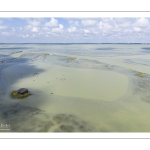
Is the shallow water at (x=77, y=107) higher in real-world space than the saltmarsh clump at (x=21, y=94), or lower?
lower

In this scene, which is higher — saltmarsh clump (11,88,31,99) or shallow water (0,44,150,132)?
saltmarsh clump (11,88,31,99)

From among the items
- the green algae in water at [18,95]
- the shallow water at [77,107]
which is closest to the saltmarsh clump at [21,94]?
the green algae in water at [18,95]

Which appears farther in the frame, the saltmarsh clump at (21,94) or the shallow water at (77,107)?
the saltmarsh clump at (21,94)

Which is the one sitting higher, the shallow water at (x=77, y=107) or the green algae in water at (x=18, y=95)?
the green algae in water at (x=18, y=95)

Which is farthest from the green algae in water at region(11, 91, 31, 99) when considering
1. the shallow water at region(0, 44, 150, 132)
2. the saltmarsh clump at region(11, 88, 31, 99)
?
the shallow water at region(0, 44, 150, 132)

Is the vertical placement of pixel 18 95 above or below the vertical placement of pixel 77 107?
above

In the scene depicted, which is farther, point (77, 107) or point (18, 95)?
point (18, 95)

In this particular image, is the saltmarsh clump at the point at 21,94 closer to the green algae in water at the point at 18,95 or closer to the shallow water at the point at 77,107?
the green algae in water at the point at 18,95

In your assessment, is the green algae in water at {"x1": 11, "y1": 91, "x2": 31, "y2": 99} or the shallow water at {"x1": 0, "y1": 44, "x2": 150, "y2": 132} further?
the green algae in water at {"x1": 11, "y1": 91, "x2": 31, "y2": 99}

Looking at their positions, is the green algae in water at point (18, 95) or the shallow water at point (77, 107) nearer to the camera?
the shallow water at point (77, 107)

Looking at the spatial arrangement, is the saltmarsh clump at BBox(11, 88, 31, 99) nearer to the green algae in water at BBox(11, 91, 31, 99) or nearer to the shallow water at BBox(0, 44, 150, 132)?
the green algae in water at BBox(11, 91, 31, 99)

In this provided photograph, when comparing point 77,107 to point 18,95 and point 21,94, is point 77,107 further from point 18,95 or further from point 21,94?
point 18,95

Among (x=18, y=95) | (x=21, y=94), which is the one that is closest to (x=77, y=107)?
(x=21, y=94)
